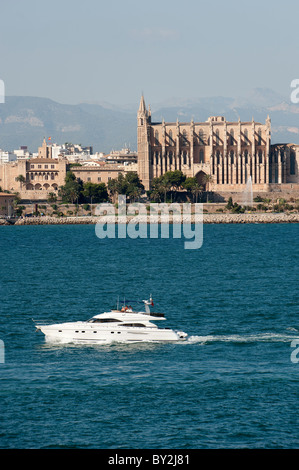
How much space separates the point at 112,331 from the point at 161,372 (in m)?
5.43

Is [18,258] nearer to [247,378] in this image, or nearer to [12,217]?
[247,378]

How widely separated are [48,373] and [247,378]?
740 cm

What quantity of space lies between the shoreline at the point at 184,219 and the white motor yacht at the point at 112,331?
376ft

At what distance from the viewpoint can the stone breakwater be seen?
156m

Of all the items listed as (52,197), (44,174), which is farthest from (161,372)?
(44,174)

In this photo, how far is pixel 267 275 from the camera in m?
69.9

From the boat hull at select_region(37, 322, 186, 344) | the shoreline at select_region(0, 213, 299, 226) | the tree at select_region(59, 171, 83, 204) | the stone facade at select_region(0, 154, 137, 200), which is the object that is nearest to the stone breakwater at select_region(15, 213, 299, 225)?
the shoreline at select_region(0, 213, 299, 226)

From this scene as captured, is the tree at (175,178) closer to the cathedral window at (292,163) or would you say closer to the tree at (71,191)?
the tree at (71,191)

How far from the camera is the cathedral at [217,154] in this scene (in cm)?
18650

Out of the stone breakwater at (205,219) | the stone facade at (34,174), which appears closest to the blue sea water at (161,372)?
the stone breakwater at (205,219)

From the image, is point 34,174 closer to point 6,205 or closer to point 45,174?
point 45,174

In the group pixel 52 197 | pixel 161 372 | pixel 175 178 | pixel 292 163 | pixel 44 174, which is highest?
pixel 292 163

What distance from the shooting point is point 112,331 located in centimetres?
3953
